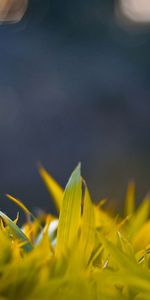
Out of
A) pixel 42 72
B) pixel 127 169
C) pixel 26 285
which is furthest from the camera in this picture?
pixel 42 72

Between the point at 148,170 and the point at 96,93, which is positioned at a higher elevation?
the point at 96,93

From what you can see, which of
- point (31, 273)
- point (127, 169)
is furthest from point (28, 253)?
point (127, 169)

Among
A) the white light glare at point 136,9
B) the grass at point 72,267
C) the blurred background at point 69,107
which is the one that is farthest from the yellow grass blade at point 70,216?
the white light glare at point 136,9

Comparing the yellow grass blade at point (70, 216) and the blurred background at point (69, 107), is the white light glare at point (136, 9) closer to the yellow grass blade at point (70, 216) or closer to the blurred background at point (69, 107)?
the blurred background at point (69, 107)

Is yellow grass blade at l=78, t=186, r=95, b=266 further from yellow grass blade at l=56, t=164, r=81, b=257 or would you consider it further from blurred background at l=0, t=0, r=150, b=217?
blurred background at l=0, t=0, r=150, b=217

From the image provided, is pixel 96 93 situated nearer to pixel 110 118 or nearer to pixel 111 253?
pixel 110 118

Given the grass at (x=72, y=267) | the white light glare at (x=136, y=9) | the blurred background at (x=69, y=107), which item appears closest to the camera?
the grass at (x=72, y=267)

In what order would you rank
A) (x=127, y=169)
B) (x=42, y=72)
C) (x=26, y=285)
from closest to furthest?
(x=26, y=285) < (x=127, y=169) < (x=42, y=72)
